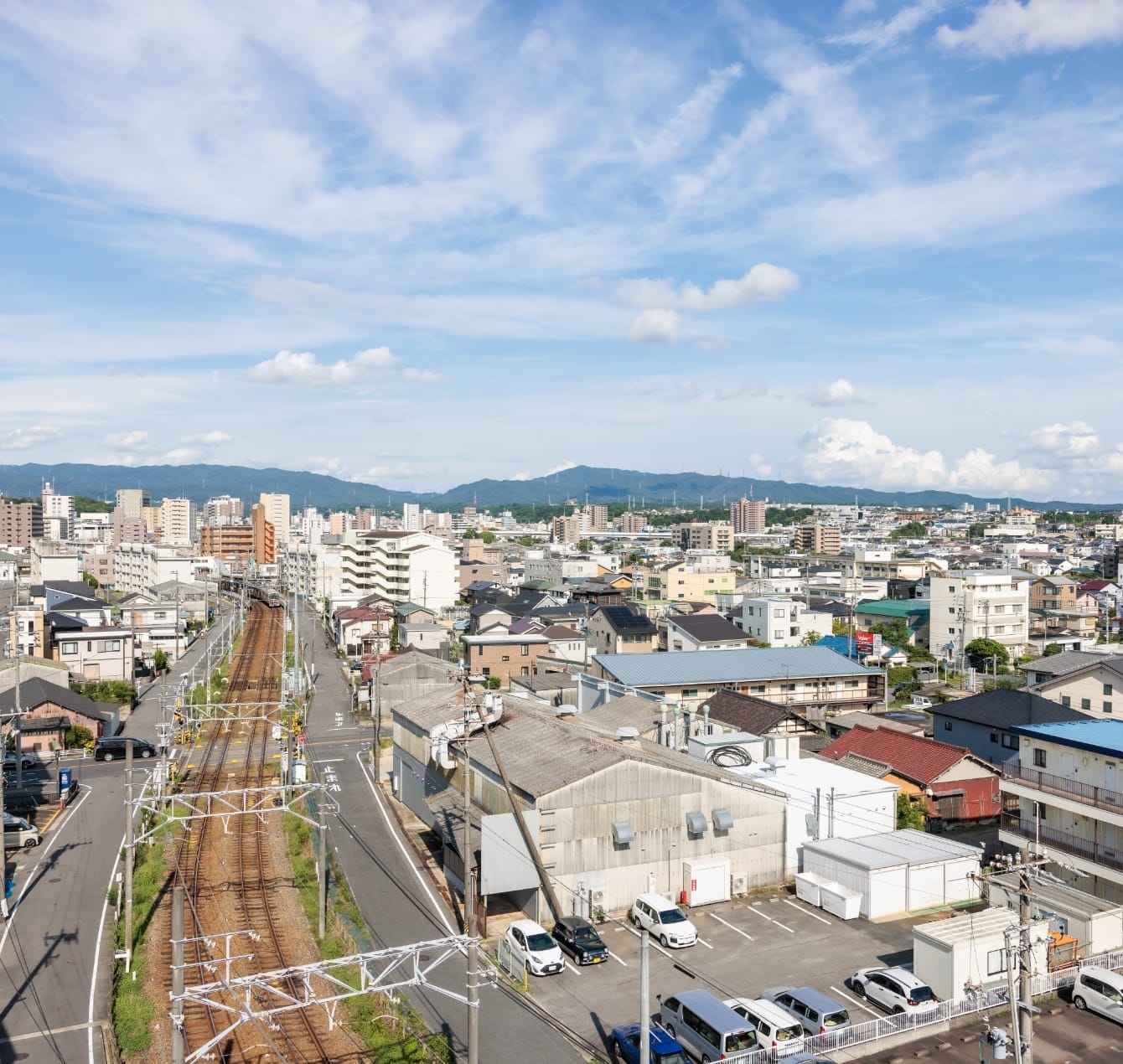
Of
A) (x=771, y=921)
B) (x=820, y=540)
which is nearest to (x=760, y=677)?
(x=771, y=921)

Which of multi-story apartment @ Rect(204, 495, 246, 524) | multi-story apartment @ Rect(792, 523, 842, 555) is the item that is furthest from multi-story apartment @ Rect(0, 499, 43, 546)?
multi-story apartment @ Rect(792, 523, 842, 555)

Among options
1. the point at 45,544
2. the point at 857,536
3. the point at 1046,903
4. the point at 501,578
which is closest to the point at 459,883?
the point at 1046,903

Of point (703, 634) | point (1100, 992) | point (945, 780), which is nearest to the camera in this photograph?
point (1100, 992)

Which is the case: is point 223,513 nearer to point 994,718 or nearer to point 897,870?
point 994,718

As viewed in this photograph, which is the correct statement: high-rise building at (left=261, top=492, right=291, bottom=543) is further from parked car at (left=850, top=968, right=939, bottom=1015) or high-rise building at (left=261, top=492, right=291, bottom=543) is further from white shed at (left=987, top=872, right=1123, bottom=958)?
parked car at (left=850, top=968, right=939, bottom=1015)

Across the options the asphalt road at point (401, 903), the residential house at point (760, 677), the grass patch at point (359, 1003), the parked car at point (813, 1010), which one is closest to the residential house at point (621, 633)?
the residential house at point (760, 677)

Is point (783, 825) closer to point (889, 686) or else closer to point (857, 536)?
point (889, 686)
